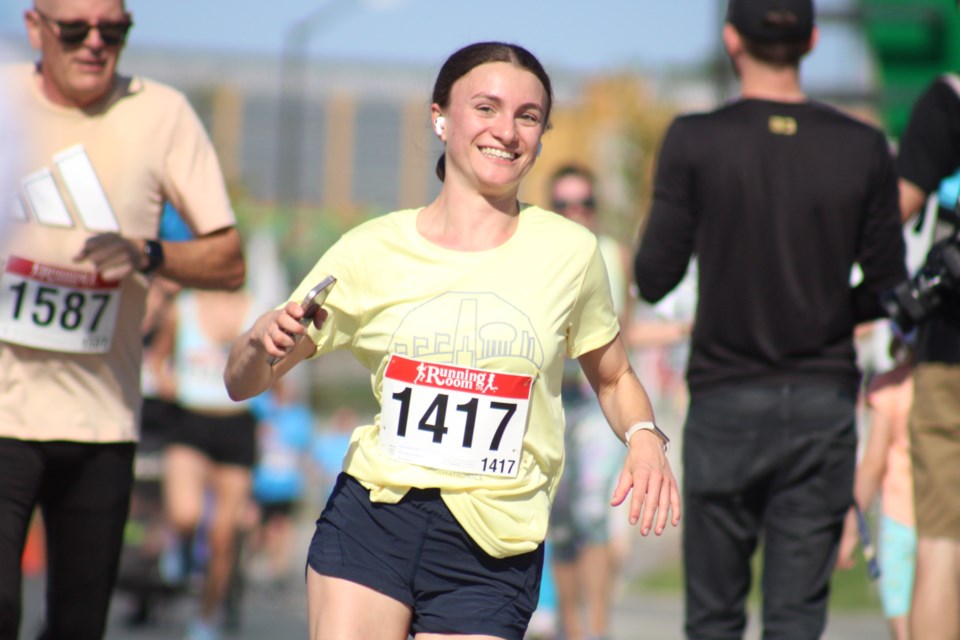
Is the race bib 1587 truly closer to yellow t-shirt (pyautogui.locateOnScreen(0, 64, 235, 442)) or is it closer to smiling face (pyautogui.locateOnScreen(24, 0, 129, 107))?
yellow t-shirt (pyautogui.locateOnScreen(0, 64, 235, 442))

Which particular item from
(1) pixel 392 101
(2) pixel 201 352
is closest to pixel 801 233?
(2) pixel 201 352

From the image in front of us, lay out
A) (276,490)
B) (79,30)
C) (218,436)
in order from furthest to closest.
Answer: (276,490), (218,436), (79,30)

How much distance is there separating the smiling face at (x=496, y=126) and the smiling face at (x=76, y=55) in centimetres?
141

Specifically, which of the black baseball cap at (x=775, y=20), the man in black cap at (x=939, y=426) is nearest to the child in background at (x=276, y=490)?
the black baseball cap at (x=775, y=20)

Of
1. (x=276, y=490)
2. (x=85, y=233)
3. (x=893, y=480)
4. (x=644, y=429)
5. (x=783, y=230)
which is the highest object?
(x=783, y=230)

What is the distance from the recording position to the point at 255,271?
18.4 meters

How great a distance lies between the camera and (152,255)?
185 inches

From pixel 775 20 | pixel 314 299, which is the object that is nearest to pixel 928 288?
pixel 775 20

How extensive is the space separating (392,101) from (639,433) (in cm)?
7699

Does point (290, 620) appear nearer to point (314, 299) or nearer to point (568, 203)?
point (568, 203)

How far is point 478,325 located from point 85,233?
160 cm

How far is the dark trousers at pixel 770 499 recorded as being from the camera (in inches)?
196

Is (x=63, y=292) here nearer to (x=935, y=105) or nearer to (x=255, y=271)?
(x=935, y=105)

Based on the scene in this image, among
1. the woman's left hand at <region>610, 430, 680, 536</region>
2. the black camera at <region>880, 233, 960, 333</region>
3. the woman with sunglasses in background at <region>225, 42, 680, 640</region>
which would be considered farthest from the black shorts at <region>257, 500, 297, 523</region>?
the woman's left hand at <region>610, 430, 680, 536</region>
